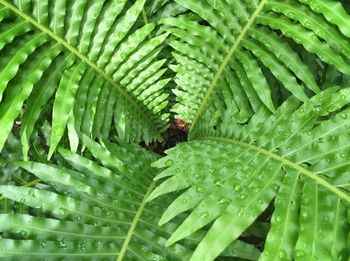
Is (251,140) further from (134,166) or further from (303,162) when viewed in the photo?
(134,166)

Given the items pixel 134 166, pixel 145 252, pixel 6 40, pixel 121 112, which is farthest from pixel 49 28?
pixel 145 252

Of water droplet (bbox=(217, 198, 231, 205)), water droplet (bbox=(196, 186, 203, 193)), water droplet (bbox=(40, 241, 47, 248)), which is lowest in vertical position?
water droplet (bbox=(40, 241, 47, 248))

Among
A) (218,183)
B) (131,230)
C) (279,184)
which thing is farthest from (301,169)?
(131,230)

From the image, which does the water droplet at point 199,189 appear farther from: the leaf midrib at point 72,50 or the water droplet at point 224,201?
the leaf midrib at point 72,50

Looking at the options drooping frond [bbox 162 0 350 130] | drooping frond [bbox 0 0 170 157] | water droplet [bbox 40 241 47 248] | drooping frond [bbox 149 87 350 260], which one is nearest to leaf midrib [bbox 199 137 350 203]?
drooping frond [bbox 149 87 350 260]

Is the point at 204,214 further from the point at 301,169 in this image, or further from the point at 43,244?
the point at 43,244

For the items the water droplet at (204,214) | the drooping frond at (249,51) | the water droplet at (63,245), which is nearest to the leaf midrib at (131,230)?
the water droplet at (63,245)

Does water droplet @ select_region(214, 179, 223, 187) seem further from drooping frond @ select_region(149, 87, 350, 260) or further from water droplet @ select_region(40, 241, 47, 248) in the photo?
water droplet @ select_region(40, 241, 47, 248)
